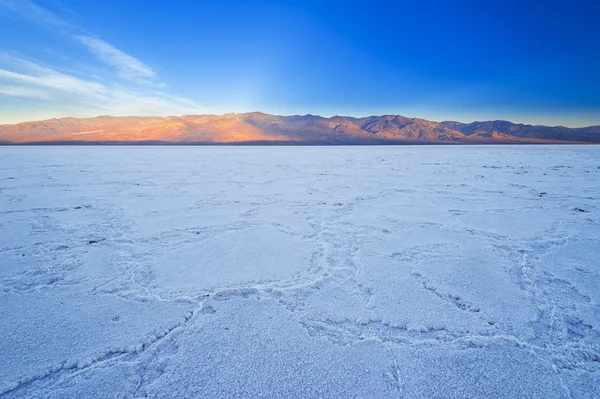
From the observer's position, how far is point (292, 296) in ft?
5.34

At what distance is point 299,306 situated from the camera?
1526mm

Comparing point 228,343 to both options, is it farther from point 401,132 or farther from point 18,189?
point 401,132

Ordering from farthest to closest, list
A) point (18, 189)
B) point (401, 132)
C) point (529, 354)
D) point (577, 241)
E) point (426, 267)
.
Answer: point (401, 132)
point (18, 189)
point (577, 241)
point (426, 267)
point (529, 354)

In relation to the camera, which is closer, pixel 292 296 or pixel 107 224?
pixel 292 296

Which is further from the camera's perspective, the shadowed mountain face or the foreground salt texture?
the shadowed mountain face

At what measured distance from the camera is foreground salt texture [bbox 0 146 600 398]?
106 cm

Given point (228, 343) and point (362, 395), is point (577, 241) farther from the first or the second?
point (228, 343)

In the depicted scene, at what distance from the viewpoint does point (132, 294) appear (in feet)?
5.36

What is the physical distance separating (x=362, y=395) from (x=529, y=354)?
2.59ft

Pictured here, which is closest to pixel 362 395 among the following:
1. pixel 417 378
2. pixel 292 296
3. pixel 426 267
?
pixel 417 378

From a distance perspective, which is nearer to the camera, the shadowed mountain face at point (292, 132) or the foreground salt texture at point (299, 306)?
the foreground salt texture at point (299, 306)

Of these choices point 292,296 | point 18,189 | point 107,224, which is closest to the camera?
point 292,296

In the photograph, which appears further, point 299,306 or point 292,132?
point 292,132

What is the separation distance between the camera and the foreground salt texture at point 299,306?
106 centimetres
